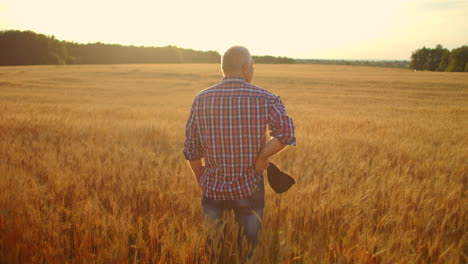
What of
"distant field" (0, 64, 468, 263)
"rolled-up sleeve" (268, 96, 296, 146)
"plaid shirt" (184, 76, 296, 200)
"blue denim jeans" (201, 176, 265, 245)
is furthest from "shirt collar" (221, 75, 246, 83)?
"distant field" (0, 64, 468, 263)

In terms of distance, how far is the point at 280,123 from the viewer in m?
1.90

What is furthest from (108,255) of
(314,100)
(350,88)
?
(350,88)

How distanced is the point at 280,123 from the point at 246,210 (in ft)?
2.20

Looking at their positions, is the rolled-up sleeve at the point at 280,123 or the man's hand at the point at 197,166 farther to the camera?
the man's hand at the point at 197,166

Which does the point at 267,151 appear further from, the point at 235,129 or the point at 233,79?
the point at 233,79

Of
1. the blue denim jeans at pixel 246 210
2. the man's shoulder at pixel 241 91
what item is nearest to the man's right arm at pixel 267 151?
the blue denim jeans at pixel 246 210

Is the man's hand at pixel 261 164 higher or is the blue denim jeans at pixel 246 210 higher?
the man's hand at pixel 261 164

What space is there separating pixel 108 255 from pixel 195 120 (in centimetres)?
104

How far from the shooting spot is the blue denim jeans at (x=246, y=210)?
2.06 metres

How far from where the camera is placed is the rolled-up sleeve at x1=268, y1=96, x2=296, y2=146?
6.11 feet

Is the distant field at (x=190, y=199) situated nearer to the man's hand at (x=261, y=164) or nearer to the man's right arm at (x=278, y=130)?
the man's hand at (x=261, y=164)

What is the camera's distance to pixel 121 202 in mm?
3084

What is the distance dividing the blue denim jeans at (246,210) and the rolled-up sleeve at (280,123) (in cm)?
41

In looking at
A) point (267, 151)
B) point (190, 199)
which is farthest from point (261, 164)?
point (190, 199)
